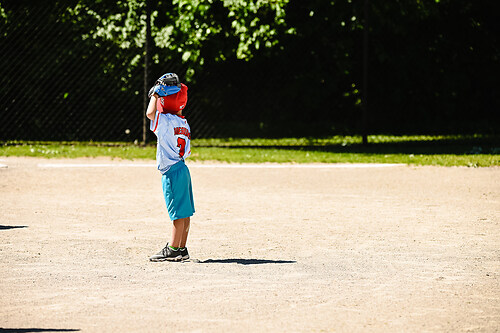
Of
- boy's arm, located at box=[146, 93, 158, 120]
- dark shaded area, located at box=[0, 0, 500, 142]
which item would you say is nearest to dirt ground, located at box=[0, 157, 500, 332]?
boy's arm, located at box=[146, 93, 158, 120]

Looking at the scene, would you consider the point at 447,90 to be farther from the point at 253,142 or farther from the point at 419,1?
the point at 253,142

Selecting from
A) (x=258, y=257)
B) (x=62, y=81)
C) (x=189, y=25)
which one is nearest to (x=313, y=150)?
(x=189, y=25)

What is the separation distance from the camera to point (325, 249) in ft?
21.8

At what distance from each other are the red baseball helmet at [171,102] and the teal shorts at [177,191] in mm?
460

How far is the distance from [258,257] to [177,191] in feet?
2.84

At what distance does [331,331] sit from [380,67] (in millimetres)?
19403

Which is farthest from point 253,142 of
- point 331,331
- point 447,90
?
point 331,331

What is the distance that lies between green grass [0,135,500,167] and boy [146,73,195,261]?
7787mm

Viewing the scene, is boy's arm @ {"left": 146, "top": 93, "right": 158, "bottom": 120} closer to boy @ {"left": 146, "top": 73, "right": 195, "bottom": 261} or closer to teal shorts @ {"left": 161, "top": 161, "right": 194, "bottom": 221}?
boy @ {"left": 146, "top": 73, "right": 195, "bottom": 261}

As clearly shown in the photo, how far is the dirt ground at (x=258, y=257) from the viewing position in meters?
4.55

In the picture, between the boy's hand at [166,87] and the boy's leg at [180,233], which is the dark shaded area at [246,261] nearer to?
the boy's leg at [180,233]

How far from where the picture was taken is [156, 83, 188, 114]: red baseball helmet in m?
6.32

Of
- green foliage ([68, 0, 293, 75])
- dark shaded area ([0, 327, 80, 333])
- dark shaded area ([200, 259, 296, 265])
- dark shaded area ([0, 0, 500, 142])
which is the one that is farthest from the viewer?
dark shaded area ([0, 0, 500, 142])

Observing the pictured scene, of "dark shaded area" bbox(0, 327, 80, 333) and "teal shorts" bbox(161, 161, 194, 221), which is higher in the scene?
"teal shorts" bbox(161, 161, 194, 221)
